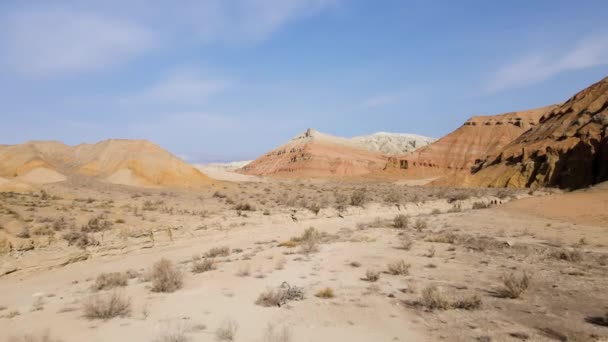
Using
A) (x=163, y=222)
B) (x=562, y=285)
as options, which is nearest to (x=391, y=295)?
(x=562, y=285)

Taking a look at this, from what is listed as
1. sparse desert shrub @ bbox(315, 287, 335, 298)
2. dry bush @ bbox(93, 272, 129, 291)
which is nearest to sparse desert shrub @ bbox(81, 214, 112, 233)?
dry bush @ bbox(93, 272, 129, 291)

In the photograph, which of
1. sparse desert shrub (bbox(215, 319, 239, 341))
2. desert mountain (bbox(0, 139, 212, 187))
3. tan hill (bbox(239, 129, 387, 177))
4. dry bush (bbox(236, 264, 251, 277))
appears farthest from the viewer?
tan hill (bbox(239, 129, 387, 177))

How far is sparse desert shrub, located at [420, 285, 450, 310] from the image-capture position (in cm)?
639

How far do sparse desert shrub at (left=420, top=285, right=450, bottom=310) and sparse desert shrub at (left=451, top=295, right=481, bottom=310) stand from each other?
0.16 m

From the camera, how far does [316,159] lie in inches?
3868

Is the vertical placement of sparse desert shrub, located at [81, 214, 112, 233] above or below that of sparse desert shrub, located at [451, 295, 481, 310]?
above

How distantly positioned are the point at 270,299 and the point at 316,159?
91.6 metres

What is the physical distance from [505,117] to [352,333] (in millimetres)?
97803

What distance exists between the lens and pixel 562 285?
7504 mm

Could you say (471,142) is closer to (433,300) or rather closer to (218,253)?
(218,253)

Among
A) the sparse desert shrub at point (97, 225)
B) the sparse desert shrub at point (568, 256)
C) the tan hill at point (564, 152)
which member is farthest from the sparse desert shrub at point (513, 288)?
the tan hill at point (564, 152)

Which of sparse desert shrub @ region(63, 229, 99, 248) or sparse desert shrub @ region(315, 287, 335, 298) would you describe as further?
sparse desert shrub @ region(63, 229, 99, 248)

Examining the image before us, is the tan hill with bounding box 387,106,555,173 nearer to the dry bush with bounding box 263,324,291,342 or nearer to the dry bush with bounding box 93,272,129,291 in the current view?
the dry bush with bounding box 93,272,129,291

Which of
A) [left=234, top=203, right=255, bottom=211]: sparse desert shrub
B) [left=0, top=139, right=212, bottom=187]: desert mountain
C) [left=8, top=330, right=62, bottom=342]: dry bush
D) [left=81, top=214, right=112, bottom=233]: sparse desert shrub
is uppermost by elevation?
[left=0, top=139, right=212, bottom=187]: desert mountain
